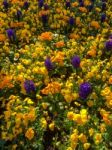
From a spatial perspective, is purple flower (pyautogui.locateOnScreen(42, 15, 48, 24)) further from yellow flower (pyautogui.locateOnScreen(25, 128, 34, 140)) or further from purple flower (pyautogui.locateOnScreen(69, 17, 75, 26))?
yellow flower (pyautogui.locateOnScreen(25, 128, 34, 140))

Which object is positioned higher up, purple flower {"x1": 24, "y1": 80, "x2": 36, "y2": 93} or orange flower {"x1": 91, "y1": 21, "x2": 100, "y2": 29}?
purple flower {"x1": 24, "y1": 80, "x2": 36, "y2": 93}

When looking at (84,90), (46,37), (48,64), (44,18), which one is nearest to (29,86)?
(48,64)

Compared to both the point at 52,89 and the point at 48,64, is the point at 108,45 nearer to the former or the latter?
the point at 48,64

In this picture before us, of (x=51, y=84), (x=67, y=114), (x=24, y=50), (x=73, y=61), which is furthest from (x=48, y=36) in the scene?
(x=67, y=114)

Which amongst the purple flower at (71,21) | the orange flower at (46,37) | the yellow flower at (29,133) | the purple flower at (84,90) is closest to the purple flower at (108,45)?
the orange flower at (46,37)

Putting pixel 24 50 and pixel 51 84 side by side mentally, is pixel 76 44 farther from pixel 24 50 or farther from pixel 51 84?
pixel 51 84

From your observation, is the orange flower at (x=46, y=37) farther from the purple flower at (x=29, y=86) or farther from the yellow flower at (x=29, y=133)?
the yellow flower at (x=29, y=133)

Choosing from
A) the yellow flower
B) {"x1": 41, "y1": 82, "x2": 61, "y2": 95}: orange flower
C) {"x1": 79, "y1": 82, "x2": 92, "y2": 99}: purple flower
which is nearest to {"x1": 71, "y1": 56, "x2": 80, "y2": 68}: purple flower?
{"x1": 41, "y1": 82, "x2": 61, "y2": 95}: orange flower
